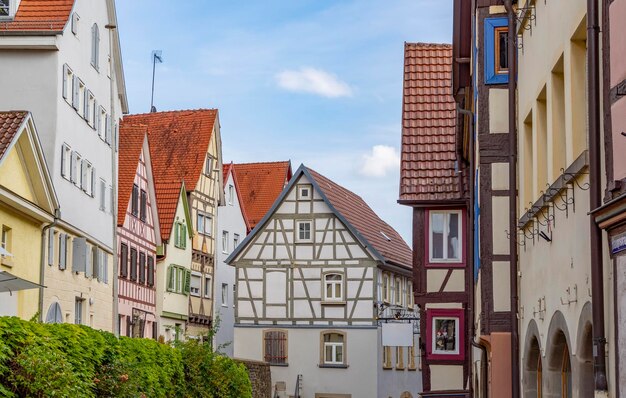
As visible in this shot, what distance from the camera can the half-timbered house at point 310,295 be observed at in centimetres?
5038

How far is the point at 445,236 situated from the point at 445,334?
2352 millimetres

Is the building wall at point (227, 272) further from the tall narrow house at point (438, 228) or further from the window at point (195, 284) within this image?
the tall narrow house at point (438, 228)

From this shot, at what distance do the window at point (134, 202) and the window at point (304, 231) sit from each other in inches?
351

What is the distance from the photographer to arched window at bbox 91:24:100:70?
3594 cm

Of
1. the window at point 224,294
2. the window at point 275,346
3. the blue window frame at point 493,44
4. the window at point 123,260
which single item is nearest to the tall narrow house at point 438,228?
the blue window frame at point 493,44

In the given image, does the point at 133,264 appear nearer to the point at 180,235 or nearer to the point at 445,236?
the point at 180,235

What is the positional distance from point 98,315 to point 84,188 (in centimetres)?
428

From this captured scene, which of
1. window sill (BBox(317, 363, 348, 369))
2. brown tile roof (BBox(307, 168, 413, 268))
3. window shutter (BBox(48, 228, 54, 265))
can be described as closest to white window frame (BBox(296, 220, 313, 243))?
brown tile roof (BBox(307, 168, 413, 268))

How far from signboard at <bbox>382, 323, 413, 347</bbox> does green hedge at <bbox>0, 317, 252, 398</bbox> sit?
14634mm

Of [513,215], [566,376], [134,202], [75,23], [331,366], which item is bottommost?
[566,376]

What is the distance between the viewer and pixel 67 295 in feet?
108

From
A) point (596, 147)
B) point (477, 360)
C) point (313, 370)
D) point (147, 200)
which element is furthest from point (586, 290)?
point (313, 370)

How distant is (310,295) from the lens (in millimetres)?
51375

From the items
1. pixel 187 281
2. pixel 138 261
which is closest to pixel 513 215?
pixel 138 261
